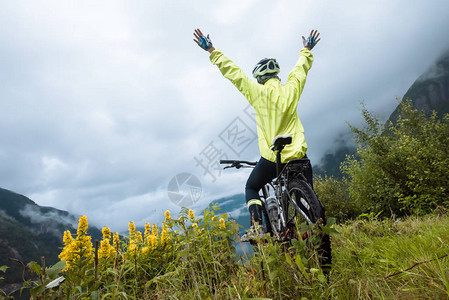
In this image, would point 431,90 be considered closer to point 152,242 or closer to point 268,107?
point 268,107

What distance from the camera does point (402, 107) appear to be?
16234 millimetres

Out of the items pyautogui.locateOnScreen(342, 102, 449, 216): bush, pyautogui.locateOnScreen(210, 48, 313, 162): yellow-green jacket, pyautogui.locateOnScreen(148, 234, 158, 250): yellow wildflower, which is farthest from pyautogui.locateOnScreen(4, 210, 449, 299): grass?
pyautogui.locateOnScreen(342, 102, 449, 216): bush

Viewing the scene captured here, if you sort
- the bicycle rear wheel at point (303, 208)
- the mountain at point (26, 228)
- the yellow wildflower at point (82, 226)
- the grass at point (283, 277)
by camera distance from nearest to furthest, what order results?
the grass at point (283, 277) → the bicycle rear wheel at point (303, 208) → the yellow wildflower at point (82, 226) → the mountain at point (26, 228)

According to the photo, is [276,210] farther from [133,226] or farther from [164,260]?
[133,226]

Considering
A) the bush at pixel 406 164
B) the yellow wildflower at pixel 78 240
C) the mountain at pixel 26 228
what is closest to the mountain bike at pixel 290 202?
the yellow wildflower at pixel 78 240

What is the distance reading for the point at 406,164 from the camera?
13453 millimetres

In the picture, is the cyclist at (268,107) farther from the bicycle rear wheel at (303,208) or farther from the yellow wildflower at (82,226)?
the yellow wildflower at (82,226)

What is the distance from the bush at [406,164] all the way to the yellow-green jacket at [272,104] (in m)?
9.82

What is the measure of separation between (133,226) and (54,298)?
3.02 m

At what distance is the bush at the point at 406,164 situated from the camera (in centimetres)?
1148

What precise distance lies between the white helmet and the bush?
9.95 metres

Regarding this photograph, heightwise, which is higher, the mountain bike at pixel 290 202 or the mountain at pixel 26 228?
the mountain at pixel 26 228

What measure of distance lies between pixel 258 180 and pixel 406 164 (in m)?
13.7

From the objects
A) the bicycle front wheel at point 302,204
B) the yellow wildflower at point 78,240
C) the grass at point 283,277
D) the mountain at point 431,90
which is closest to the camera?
the grass at point 283,277
